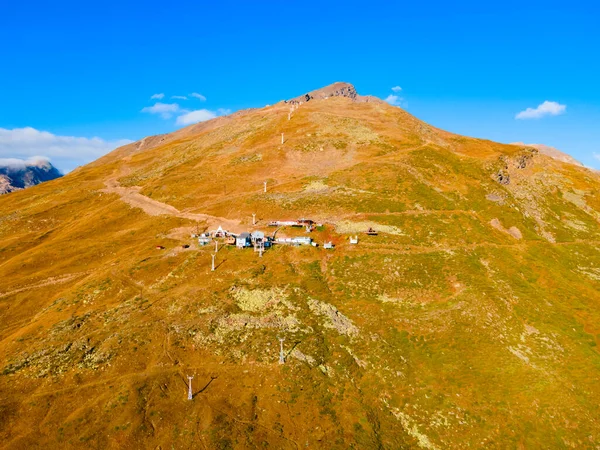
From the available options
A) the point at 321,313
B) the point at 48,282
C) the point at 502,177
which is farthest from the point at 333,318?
the point at 502,177

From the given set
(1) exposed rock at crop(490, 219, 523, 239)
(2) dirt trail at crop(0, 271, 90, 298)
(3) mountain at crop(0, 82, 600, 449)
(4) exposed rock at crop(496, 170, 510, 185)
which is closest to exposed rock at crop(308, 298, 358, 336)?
(3) mountain at crop(0, 82, 600, 449)

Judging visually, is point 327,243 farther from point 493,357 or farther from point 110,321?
point 110,321

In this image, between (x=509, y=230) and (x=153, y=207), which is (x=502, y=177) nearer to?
(x=509, y=230)

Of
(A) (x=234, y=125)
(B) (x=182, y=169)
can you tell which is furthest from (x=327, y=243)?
(A) (x=234, y=125)

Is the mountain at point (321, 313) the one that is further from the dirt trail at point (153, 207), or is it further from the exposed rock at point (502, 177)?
the dirt trail at point (153, 207)

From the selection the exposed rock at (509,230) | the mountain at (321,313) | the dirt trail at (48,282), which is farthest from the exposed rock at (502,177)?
the dirt trail at (48,282)

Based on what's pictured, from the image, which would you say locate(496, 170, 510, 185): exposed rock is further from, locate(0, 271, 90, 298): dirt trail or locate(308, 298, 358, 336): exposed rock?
locate(0, 271, 90, 298): dirt trail
